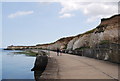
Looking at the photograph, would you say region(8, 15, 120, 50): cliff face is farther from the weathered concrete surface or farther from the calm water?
the weathered concrete surface

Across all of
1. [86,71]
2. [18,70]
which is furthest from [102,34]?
[86,71]

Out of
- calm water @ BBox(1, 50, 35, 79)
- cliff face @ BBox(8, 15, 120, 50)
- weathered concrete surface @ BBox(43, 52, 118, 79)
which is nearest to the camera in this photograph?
weathered concrete surface @ BBox(43, 52, 118, 79)

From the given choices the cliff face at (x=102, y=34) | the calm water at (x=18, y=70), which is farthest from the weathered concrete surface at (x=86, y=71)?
the calm water at (x=18, y=70)

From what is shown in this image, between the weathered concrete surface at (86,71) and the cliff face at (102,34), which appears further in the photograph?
the cliff face at (102,34)

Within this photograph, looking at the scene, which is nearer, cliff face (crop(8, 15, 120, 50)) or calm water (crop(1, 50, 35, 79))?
calm water (crop(1, 50, 35, 79))

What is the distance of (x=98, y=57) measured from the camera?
69.9 feet

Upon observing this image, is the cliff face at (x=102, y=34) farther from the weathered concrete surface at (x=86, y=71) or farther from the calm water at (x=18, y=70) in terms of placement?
the weathered concrete surface at (x=86, y=71)

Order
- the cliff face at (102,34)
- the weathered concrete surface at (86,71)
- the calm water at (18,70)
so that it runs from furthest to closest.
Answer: the cliff face at (102,34)
the calm water at (18,70)
the weathered concrete surface at (86,71)

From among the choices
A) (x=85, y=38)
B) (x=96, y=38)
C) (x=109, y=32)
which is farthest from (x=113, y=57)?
(x=85, y=38)

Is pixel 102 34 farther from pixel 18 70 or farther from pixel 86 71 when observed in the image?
pixel 86 71

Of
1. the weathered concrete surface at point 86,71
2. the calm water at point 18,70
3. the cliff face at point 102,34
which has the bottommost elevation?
the calm water at point 18,70

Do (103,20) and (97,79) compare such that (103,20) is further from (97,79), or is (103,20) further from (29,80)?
(97,79)

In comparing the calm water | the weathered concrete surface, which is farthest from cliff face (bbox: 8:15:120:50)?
the weathered concrete surface

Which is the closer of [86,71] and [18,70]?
[86,71]
